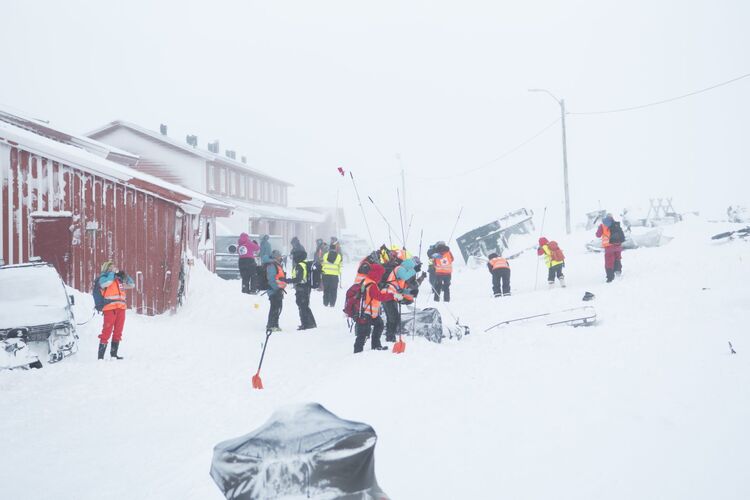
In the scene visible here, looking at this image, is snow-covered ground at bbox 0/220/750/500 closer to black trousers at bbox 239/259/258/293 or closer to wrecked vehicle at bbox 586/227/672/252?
black trousers at bbox 239/259/258/293

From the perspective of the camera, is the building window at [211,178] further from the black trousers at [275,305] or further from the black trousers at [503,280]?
the black trousers at [503,280]

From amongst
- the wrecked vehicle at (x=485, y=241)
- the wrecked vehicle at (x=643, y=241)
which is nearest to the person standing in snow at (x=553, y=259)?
the wrecked vehicle at (x=643, y=241)

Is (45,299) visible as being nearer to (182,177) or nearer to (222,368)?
(222,368)

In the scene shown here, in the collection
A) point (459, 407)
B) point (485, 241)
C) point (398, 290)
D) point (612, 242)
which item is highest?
point (485, 241)

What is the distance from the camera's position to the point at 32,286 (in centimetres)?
934

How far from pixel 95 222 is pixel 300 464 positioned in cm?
1181

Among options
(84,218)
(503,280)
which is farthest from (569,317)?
(84,218)

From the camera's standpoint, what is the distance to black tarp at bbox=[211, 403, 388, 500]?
2607mm

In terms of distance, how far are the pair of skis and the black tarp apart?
760 cm

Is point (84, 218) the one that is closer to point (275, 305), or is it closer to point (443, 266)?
point (275, 305)

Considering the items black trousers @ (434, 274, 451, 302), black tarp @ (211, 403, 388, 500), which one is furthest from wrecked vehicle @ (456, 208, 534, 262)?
black tarp @ (211, 403, 388, 500)

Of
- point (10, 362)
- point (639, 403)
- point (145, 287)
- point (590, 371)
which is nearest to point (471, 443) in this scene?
point (639, 403)

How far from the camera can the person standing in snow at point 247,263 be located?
54.8 ft

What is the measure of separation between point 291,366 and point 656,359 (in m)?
5.12
